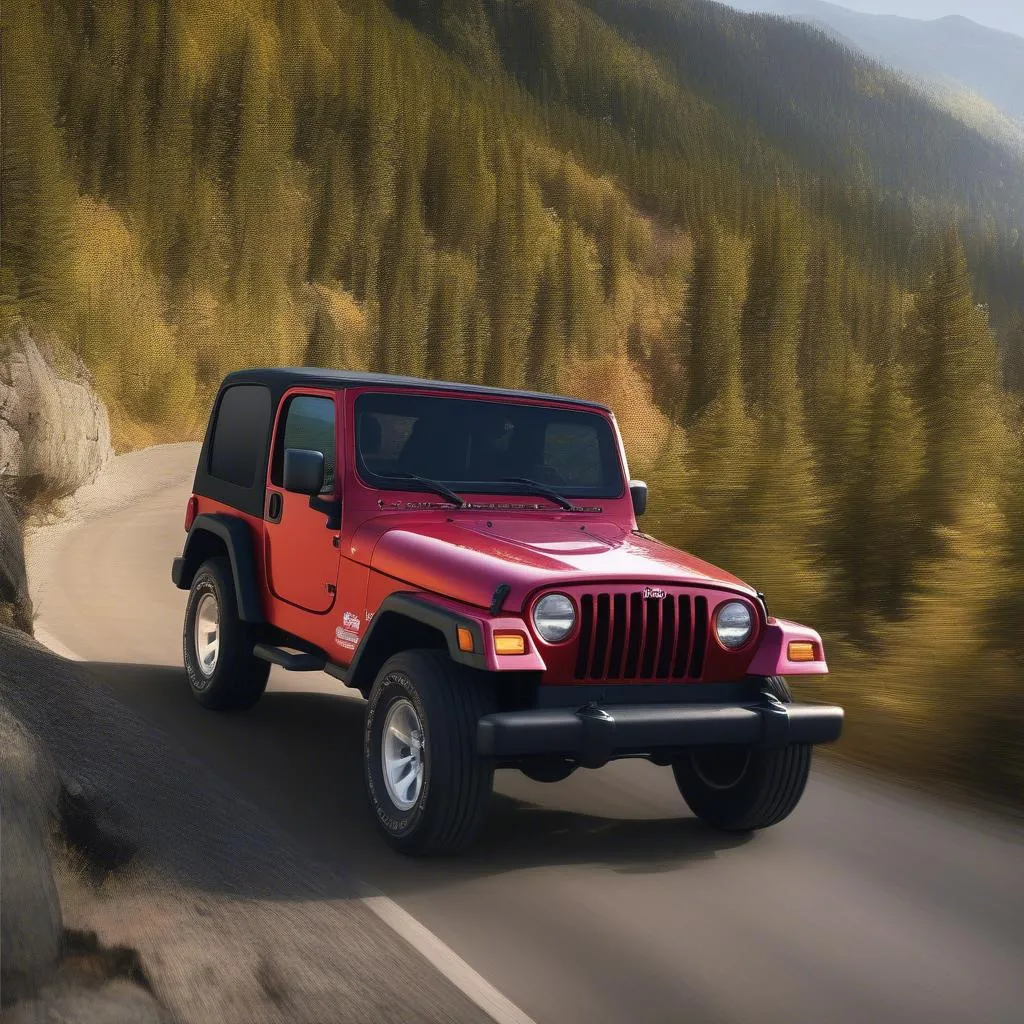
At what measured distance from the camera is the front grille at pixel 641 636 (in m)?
5.25

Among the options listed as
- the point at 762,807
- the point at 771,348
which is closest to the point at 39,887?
the point at 762,807

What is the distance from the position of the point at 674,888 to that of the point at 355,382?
2.92 meters

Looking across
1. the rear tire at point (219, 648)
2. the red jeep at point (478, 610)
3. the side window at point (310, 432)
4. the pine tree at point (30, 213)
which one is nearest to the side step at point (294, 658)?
the red jeep at point (478, 610)

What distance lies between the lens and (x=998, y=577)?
9.58 metres

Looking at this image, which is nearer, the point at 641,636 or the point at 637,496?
the point at 641,636

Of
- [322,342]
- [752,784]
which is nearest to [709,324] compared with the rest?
[322,342]

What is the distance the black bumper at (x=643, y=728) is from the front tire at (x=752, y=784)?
17cm

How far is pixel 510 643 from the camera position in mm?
5039

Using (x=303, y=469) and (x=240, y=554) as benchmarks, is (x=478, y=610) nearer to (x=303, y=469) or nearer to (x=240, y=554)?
(x=303, y=469)

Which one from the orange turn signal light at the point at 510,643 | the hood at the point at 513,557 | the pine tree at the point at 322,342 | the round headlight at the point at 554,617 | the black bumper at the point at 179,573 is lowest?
the pine tree at the point at 322,342

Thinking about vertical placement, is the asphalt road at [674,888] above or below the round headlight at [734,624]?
below

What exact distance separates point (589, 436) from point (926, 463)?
7506 mm

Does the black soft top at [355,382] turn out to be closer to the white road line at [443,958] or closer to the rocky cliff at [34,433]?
the white road line at [443,958]

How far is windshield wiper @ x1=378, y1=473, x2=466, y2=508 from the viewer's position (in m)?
6.43
